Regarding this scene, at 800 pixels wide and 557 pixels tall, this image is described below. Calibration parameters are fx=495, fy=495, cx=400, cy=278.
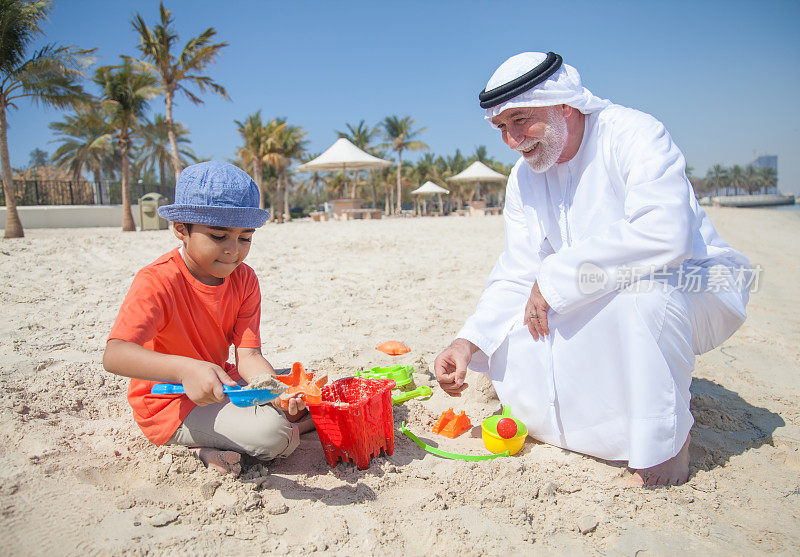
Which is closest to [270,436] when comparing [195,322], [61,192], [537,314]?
[195,322]

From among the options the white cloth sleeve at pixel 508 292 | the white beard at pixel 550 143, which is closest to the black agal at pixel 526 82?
the white beard at pixel 550 143

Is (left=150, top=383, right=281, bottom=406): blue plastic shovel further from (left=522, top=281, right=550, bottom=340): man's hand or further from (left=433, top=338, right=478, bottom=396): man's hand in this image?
(left=522, top=281, right=550, bottom=340): man's hand

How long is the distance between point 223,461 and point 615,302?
154cm

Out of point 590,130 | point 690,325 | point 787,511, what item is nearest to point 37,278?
point 590,130

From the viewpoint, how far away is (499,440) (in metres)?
2.01

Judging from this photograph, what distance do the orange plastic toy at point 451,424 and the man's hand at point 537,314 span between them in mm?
507

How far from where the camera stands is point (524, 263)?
2.36 m

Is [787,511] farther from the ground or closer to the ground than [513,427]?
closer to the ground

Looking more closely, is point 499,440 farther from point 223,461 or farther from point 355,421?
point 223,461

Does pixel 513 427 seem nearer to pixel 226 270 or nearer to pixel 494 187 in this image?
pixel 226 270

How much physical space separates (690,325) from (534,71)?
116cm

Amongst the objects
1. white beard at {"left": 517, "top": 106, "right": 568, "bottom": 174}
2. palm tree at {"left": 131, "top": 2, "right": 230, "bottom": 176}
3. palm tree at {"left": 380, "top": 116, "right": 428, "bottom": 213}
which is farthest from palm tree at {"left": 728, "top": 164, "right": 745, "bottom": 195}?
white beard at {"left": 517, "top": 106, "right": 568, "bottom": 174}

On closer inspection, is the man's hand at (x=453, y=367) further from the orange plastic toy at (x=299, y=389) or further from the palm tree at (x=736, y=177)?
the palm tree at (x=736, y=177)

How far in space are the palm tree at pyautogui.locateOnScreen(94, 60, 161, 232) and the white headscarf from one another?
47.3 feet
